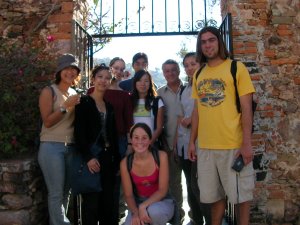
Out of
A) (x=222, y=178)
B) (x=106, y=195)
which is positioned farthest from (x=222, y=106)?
(x=106, y=195)

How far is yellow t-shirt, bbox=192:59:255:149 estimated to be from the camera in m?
2.98

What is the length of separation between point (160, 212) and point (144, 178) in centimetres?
32

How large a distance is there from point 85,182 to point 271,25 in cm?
279

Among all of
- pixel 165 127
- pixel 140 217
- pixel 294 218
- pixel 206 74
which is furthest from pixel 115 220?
pixel 294 218

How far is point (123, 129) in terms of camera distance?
375 cm

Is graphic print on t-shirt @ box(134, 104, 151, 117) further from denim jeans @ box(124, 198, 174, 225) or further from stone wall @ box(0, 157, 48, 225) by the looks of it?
stone wall @ box(0, 157, 48, 225)

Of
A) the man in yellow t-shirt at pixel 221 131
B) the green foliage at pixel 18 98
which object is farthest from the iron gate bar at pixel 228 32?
the green foliage at pixel 18 98

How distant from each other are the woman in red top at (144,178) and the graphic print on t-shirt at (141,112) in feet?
2.05

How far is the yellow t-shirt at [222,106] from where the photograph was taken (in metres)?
2.98

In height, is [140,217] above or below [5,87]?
below

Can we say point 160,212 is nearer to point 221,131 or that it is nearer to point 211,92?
point 221,131

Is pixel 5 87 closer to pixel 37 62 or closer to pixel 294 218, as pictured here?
pixel 37 62

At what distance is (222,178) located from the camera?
120 inches

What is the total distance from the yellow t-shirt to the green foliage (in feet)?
5.88
